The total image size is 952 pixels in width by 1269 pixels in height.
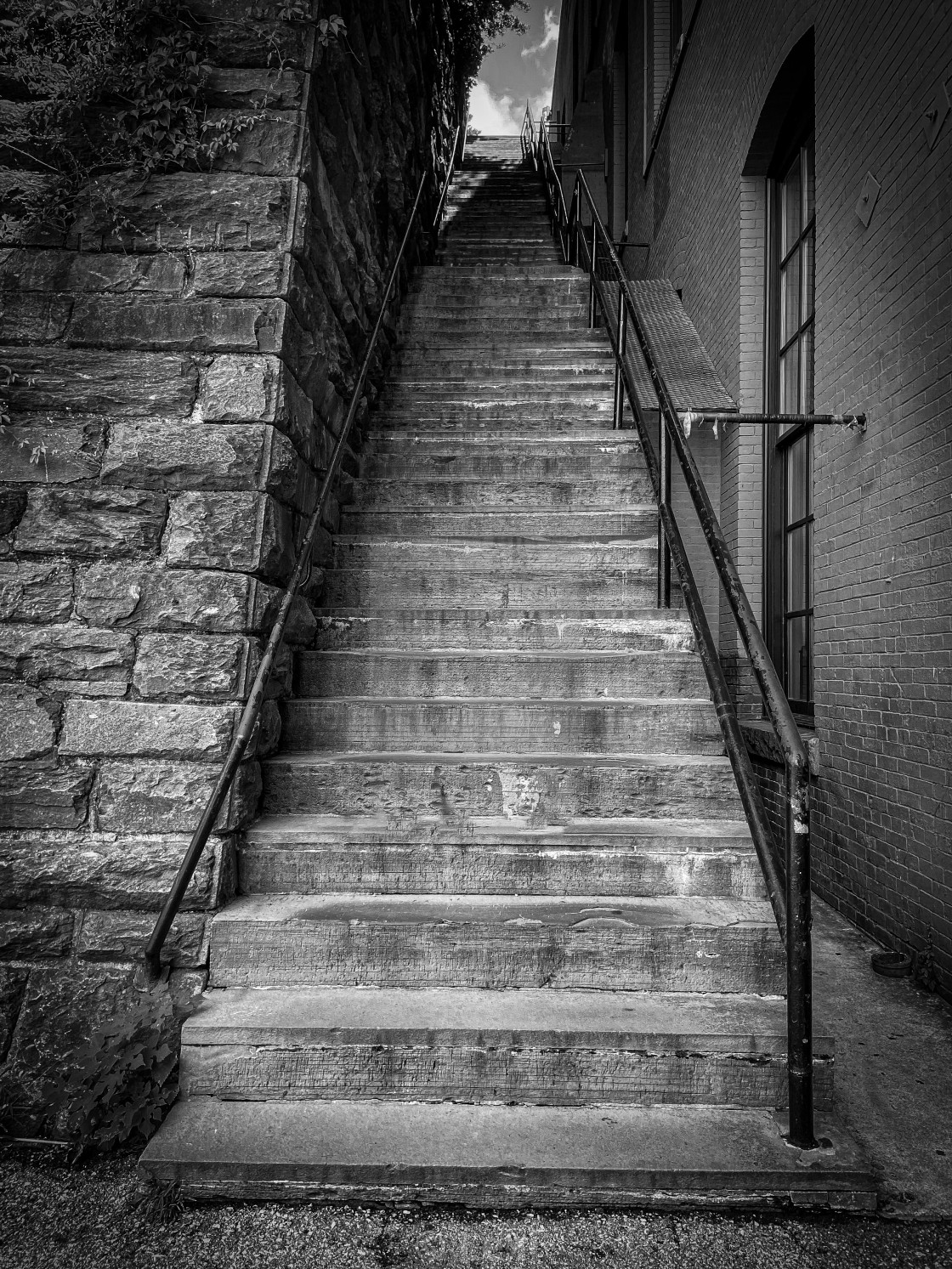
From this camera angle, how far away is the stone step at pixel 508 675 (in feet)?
11.7

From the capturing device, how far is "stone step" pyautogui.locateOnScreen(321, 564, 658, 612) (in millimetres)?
4117

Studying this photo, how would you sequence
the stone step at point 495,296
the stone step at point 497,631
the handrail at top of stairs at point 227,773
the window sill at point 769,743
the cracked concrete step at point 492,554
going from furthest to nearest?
1. the stone step at point 495,296
2. the window sill at point 769,743
3. the cracked concrete step at point 492,554
4. the stone step at point 497,631
5. the handrail at top of stairs at point 227,773

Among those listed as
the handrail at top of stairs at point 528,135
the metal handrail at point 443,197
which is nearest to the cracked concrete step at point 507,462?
the metal handrail at point 443,197

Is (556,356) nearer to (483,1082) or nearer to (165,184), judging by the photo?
(165,184)

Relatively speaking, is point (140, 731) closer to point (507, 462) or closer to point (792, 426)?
point (507, 462)

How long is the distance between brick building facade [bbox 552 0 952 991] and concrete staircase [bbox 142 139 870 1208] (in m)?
0.97

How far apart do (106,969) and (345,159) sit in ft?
12.5

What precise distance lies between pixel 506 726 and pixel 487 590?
988 mm

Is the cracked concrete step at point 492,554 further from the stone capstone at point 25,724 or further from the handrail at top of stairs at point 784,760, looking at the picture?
the stone capstone at point 25,724

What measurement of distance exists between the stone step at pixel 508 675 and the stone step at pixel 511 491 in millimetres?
1363

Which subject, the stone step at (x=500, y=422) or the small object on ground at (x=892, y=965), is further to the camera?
the stone step at (x=500, y=422)

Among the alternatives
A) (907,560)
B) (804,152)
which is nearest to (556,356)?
(804,152)

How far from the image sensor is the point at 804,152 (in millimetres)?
5477

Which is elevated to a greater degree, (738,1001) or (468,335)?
→ (468,335)
